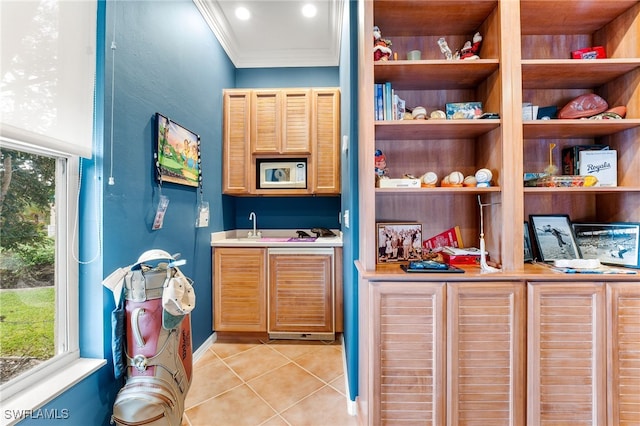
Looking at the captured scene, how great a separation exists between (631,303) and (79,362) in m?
2.66

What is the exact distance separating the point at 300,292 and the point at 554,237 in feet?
6.59

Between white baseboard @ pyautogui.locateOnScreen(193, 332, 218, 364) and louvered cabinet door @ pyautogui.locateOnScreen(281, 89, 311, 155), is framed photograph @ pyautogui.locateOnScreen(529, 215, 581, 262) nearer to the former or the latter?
louvered cabinet door @ pyautogui.locateOnScreen(281, 89, 311, 155)

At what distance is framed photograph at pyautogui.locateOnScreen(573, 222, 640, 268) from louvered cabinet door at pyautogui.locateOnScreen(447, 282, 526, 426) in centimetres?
70

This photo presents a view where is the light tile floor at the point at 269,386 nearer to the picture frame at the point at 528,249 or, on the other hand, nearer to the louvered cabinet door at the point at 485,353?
the louvered cabinet door at the point at 485,353

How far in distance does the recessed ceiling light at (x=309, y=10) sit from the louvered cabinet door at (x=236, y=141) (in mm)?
956

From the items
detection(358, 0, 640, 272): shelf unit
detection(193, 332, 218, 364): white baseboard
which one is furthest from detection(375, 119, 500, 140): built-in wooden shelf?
detection(193, 332, 218, 364): white baseboard

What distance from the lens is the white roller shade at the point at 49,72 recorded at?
1.02 meters

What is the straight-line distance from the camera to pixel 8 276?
1.11 meters

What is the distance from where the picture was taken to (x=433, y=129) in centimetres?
151

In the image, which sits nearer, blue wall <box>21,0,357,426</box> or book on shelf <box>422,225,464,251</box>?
blue wall <box>21,0,357,426</box>

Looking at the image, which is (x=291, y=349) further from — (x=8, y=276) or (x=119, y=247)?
(x=8, y=276)

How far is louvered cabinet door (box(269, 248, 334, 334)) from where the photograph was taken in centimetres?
267

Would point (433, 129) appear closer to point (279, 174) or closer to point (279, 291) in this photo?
point (279, 174)

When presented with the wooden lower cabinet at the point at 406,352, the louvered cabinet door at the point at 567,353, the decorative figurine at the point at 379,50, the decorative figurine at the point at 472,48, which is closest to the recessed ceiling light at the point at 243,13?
the decorative figurine at the point at 379,50
